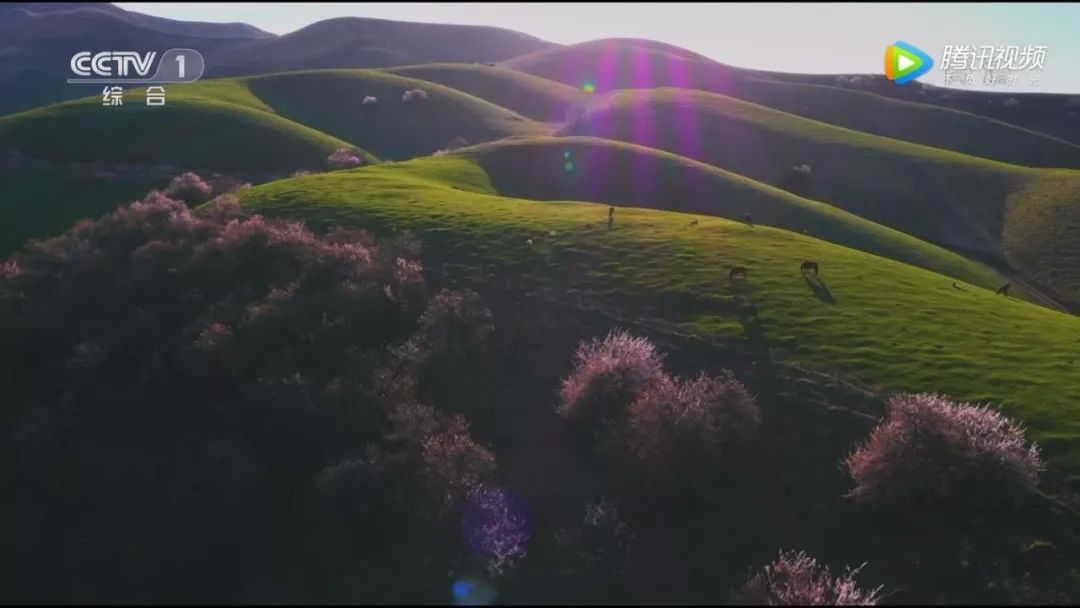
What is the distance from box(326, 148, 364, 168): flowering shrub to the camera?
72875 millimetres

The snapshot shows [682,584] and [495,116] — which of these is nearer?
[682,584]

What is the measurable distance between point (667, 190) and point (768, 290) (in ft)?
114

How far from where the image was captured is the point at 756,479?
21.5 m

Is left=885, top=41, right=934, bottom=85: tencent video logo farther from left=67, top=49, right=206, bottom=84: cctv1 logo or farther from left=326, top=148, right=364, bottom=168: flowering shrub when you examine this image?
left=67, top=49, right=206, bottom=84: cctv1 logo

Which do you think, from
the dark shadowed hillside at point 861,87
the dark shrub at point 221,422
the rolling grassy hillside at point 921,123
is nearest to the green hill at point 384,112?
the dark shrub at point 221,422

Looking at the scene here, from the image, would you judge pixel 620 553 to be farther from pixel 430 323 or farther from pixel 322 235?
pixel 322 235

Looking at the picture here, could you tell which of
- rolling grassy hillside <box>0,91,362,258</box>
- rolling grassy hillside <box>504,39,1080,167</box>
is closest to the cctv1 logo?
rolling grassy hillside <box>0,91,362,258</box>

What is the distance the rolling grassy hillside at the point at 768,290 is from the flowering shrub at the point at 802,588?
32.4ft

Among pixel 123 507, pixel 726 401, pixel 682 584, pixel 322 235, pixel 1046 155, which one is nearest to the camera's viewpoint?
pixel 682 584

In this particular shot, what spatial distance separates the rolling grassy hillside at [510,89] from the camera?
13462 centimetres

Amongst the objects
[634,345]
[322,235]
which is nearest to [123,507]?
[634,345]

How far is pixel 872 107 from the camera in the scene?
484 feet

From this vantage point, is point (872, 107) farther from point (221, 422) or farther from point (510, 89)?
point (221, 422)

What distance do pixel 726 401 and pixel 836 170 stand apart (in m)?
→ 78.4
